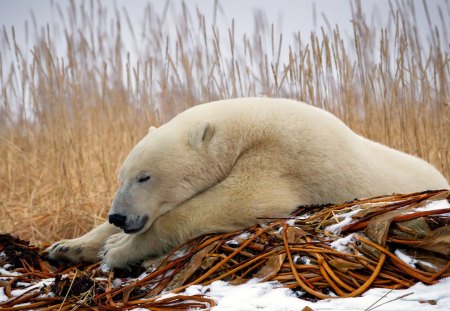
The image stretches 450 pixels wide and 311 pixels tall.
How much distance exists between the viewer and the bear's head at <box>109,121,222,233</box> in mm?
2541

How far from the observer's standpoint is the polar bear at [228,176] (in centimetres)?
243

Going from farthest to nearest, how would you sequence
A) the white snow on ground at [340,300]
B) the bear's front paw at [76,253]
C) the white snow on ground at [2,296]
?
the bear's front paw at [76,253] → the white snow on ground at [2,296] → the white snow on ground at [340,300]

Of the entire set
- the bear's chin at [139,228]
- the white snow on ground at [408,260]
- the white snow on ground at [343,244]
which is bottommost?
the white snow on ground at [408,260]

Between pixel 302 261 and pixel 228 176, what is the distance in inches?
29.6

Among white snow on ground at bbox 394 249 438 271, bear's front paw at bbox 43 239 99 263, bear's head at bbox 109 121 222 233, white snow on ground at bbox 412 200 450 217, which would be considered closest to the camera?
white snow on ground at bbox 394 249 438 271

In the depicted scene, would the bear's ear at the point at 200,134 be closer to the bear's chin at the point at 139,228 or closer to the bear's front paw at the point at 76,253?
the bear's chin at the point at 139,228

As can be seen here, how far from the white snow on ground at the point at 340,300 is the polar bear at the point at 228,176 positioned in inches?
22.7

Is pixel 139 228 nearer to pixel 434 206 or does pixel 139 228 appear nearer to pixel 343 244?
pixel 343 244

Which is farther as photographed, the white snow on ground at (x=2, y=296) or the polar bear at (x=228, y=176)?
the polar bear at (x=228, y=176)

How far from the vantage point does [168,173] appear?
2578 millimetres

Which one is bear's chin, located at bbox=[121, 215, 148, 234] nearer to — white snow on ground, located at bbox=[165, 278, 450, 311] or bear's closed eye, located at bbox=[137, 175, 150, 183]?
bear's closed eye, located at bbox=[137, 175, 150, 183]

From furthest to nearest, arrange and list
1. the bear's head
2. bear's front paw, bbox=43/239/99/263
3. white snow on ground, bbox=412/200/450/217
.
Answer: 1. bear's front paw, bbox=43/239/99/263
2. the bear's head
3. white snow on ground, bbox=412/200/450/217

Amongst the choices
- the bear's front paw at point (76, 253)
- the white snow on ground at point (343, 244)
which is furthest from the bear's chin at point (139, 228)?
the white snow on ground at point (343, 244)

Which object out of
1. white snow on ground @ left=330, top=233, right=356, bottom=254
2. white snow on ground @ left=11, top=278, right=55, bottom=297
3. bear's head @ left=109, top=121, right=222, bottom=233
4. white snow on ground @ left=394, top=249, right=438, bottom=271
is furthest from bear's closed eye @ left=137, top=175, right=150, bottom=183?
white snow on ground @ left=394, top=249, right=438, bottom=271
